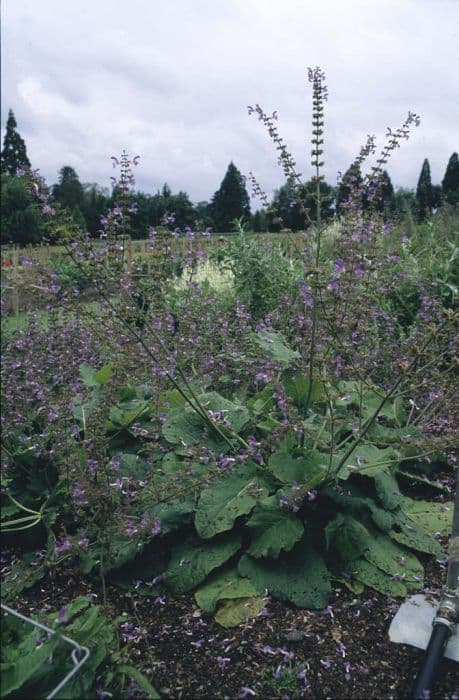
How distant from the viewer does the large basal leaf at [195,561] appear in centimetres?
235

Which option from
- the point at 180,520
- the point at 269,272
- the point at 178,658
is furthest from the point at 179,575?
the point at 269,272

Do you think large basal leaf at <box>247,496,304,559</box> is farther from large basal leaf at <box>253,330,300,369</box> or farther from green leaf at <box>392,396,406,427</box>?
green leaf at <box>392,396,406,427</box>

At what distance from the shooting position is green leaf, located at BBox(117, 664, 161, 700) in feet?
5.56

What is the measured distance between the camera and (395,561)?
2.46 metres

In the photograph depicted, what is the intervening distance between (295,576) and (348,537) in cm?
26

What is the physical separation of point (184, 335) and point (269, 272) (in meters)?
2.98

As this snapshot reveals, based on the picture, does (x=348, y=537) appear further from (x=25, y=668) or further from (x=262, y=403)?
(x=25, y=668)

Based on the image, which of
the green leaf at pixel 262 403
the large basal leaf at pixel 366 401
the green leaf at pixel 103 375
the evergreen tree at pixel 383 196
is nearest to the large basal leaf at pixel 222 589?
the green leaf at pixel 262 403

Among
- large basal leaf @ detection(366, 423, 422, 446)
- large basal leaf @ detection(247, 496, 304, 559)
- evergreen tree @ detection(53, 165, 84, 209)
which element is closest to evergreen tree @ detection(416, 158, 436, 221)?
large basal leaf @ detection(366, 423, 422, 446)

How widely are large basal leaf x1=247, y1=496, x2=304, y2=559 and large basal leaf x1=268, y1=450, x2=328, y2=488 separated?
11 centimetres

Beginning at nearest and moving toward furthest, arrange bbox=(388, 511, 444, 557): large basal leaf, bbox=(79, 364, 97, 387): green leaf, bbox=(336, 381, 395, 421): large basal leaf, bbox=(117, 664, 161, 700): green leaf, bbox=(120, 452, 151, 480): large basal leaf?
bbox=(117, 664, 161, 700): green leaf < bbox=(388, 511, 444, 557): large basal leaf < bbox=(120, 452, 151, 480): large basal leaf < bbox=(336, 381, 395, 421): large basal leaf < bbox=(79, 364, 97, 387): green leaf

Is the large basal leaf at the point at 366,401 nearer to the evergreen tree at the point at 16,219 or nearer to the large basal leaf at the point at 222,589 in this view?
the large basal leaf at the point at 222,589

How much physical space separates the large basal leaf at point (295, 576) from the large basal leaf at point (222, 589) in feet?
0.11

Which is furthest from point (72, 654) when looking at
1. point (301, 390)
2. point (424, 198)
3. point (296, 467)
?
point (424, 198)
